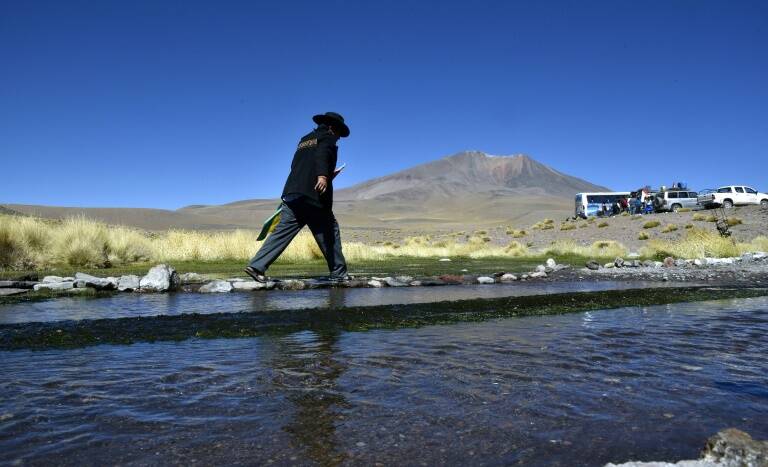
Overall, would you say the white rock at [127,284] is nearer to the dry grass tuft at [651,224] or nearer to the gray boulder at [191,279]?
the gray boulder at [191,279]

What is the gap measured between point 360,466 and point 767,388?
2.20 metres

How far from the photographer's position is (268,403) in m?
2.63

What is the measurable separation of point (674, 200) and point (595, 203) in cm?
1136

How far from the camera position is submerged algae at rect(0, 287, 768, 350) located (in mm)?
4203

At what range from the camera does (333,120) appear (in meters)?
8.81

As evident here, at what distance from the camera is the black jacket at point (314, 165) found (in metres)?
8.59

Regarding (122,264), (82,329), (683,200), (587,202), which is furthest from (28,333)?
(587,202)

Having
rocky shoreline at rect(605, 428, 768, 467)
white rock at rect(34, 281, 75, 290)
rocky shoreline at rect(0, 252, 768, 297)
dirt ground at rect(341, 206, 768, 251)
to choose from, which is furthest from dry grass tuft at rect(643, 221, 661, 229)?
rocky shoreline at rect(605, 428, 768, 467)

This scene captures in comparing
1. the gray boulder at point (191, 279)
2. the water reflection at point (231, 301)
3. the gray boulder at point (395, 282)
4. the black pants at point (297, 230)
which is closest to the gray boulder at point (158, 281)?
the water reflection at point (231, 301)

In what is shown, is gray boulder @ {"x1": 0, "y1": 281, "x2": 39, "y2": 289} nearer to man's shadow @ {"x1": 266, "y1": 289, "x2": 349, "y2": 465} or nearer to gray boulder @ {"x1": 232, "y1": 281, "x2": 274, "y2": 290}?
gray boulder @ {"x1": 232, "y1": 281, "x2": 274, "y2": 290}

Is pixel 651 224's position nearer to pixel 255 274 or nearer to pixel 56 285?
pixel 255 274

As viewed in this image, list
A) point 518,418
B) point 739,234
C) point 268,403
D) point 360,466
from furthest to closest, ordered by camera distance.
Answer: point 739,234 → point 268,403 → point 518,418 → point 360,466

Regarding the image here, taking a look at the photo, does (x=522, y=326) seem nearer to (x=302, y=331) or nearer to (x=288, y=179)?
(x=302, y=331)

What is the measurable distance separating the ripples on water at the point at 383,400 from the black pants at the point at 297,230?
14.9 feet
